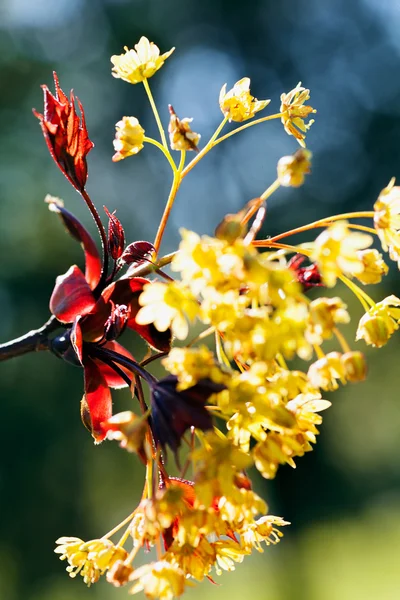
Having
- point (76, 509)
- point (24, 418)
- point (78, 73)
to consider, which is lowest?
point (76, 509)

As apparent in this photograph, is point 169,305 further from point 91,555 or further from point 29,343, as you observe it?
point 91,555

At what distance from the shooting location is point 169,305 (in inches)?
28.2

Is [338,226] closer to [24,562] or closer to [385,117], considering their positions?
[24,562]

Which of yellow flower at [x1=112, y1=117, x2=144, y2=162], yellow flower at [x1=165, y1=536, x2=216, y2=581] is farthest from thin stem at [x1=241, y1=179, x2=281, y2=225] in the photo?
yellow flower at [x1=165, y1=536, x2=216, y2=581]

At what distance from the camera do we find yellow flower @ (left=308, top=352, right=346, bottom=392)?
74 cm

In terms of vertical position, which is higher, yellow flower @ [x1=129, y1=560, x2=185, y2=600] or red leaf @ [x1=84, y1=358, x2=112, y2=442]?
red leaf @ [x1=84, y1=358, x2=112, y2=442]

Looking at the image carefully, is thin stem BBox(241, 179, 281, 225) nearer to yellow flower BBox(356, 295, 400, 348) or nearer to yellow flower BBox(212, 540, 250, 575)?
yellow flower BBox(356, 295, 400, 348)

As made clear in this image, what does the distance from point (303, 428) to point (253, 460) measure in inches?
3.6

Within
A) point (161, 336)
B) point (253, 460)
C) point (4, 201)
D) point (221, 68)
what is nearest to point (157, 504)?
point (253, 460)

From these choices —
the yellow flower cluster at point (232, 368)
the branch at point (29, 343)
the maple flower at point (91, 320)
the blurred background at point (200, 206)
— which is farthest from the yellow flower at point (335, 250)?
the blurred background at point (200, 206)

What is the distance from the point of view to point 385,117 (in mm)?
14328

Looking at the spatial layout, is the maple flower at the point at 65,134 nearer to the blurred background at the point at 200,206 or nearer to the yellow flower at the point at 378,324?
the yellow flower at the point at 378,324

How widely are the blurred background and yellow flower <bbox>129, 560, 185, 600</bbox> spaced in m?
8.38

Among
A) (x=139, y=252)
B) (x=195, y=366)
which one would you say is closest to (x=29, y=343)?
(x=139, y=252)
